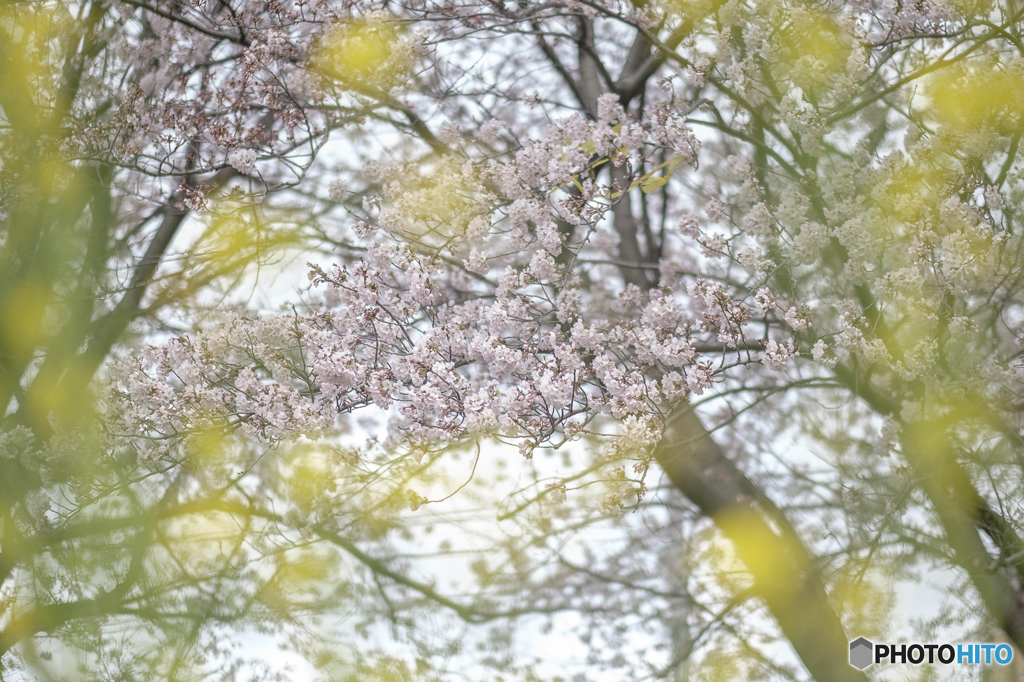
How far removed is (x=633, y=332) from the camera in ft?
9.65

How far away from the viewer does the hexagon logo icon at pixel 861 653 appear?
359 centimetres

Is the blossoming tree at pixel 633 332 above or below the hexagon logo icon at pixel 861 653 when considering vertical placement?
above

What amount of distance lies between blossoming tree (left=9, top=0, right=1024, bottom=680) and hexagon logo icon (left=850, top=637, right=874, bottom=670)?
0.07 meters

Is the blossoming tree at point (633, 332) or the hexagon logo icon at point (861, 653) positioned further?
the hexagon logo icon at point (861, 653)

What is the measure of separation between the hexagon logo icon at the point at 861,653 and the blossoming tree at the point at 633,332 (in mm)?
72

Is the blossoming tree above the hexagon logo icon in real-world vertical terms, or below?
above

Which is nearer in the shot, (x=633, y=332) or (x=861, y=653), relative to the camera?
(x=633, y=332)

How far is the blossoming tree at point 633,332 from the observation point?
2.85 meters

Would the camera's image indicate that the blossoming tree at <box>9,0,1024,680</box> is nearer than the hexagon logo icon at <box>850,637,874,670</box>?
Yes

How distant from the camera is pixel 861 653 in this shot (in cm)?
360

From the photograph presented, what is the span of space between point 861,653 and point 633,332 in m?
2.10

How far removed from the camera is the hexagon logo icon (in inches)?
141

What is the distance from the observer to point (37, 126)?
14.0 feet

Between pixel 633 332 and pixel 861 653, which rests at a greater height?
pixel 633 332
